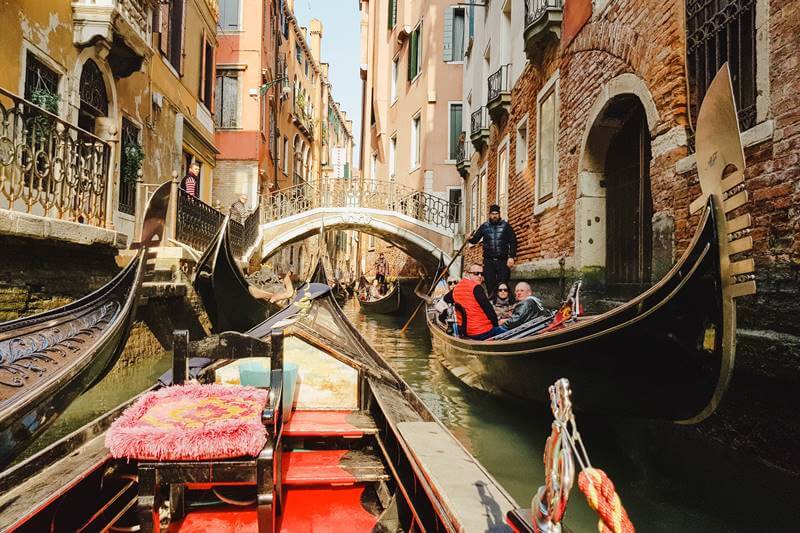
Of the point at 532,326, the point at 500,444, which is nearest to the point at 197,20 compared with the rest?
the point at 532,326

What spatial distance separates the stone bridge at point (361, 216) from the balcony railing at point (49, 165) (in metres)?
6.10

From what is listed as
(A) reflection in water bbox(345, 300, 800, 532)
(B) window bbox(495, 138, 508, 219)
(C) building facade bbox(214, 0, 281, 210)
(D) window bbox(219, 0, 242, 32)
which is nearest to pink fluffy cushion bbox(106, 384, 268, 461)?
(A) reflection in water bbox(345, 300, 800, 532)

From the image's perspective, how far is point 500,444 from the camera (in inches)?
125

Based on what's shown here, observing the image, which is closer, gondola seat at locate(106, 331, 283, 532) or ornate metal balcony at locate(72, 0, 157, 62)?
gondola seat at locate(106, 331, 283, 532)

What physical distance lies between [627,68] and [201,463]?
3.78m

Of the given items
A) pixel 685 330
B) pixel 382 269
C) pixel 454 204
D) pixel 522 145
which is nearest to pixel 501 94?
pixel 522 145

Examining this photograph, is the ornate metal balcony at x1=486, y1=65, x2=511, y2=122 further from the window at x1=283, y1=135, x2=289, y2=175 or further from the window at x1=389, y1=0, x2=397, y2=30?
the window at x1=389, y1=0, x2=397, y2=30

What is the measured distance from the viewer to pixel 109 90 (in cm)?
578

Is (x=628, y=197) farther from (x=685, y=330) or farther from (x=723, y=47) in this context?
(x=685, y=330)

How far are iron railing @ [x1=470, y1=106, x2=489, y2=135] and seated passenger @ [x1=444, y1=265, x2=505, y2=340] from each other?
5212 millimetres

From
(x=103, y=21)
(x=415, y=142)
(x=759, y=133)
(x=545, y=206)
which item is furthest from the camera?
(x=415, y=142)

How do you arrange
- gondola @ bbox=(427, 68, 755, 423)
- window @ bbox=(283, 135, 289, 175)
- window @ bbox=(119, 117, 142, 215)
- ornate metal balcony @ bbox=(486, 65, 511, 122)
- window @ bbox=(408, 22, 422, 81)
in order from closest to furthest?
gondola @ bbox=(427, 68, 755, 423), window @ bbox=(119, 117, 142, 215), ornate metal balcony @ bbox=(486, 65, 511, 122), window @ bbox=(408, 22, 422, 81), window @ bbox=(283, 135, 289, 175)

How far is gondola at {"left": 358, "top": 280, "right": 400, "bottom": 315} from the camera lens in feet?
40.9

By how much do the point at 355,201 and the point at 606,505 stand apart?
1060 cm
